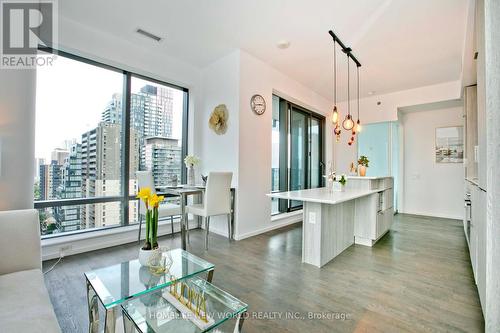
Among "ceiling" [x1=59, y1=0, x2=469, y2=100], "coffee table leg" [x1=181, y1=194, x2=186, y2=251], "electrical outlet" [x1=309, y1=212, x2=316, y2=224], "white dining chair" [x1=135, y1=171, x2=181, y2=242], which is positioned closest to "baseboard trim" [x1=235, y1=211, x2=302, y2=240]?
"coffee table leg" [x1=181, y1=194, x2=186, y2=251]

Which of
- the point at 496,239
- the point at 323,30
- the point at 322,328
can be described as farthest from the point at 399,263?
the point at 323,30

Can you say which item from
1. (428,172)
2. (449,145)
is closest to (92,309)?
(428,172)

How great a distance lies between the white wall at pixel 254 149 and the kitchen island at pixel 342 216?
0.93 metres

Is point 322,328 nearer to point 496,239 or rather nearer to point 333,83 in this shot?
point 496,239

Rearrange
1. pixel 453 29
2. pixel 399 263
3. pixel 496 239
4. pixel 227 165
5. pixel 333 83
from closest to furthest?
pixel 496 239
pixel 399 263
pixel 453 29
pixel 227 165
pixel 333 83

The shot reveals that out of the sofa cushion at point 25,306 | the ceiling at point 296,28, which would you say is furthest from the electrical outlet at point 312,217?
the ceiling at point 296,28

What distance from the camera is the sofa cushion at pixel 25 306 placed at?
967mm

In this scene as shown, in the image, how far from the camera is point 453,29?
3045 millimetres

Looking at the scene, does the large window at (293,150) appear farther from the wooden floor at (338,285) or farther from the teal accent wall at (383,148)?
the wooden floor at (338,285)

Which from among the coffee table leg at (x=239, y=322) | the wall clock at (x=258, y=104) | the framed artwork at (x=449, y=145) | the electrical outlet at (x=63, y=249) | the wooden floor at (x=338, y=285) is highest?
the wall clock at (x=258, y=104)

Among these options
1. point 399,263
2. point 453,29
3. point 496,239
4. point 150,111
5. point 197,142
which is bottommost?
point 399,263

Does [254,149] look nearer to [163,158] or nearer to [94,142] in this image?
[163,158]

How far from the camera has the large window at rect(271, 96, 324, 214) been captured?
4922 millimetres

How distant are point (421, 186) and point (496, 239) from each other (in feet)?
19.3
